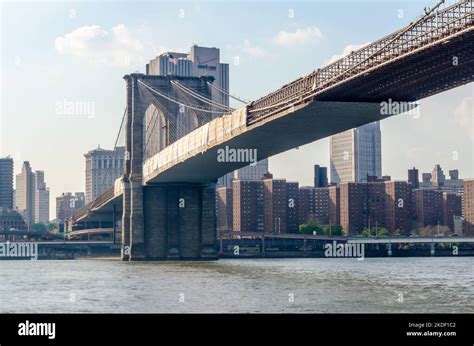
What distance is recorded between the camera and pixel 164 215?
94.3 m

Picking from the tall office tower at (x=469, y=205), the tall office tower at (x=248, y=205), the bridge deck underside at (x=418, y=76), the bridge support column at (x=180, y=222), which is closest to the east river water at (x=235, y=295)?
the bridge deck underside at (x=418, y=76)

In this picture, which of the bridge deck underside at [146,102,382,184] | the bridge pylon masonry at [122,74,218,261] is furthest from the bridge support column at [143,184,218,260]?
the bridge deck underside at [146,102,382,184]

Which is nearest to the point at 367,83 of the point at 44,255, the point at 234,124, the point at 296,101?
Result: the point at 296,101

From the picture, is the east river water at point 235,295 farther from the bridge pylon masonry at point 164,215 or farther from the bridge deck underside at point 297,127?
the bridge pylon masonry at point 164,215

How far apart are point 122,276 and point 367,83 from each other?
23.0m

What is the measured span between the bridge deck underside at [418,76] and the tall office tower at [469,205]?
478 ft

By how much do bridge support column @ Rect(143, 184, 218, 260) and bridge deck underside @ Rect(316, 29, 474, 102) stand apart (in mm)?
43880

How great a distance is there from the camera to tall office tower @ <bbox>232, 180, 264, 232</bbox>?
639ft

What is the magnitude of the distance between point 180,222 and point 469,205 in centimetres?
11459

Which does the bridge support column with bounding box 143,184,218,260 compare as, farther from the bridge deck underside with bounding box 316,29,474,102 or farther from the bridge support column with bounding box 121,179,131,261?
the bridge deck underside with bounding box 316,29,474,102

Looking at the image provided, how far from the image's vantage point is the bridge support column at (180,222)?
3669 inches

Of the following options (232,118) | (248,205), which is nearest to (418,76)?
(232,118)

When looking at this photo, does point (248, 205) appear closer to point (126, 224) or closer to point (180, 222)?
point (180, 222)
